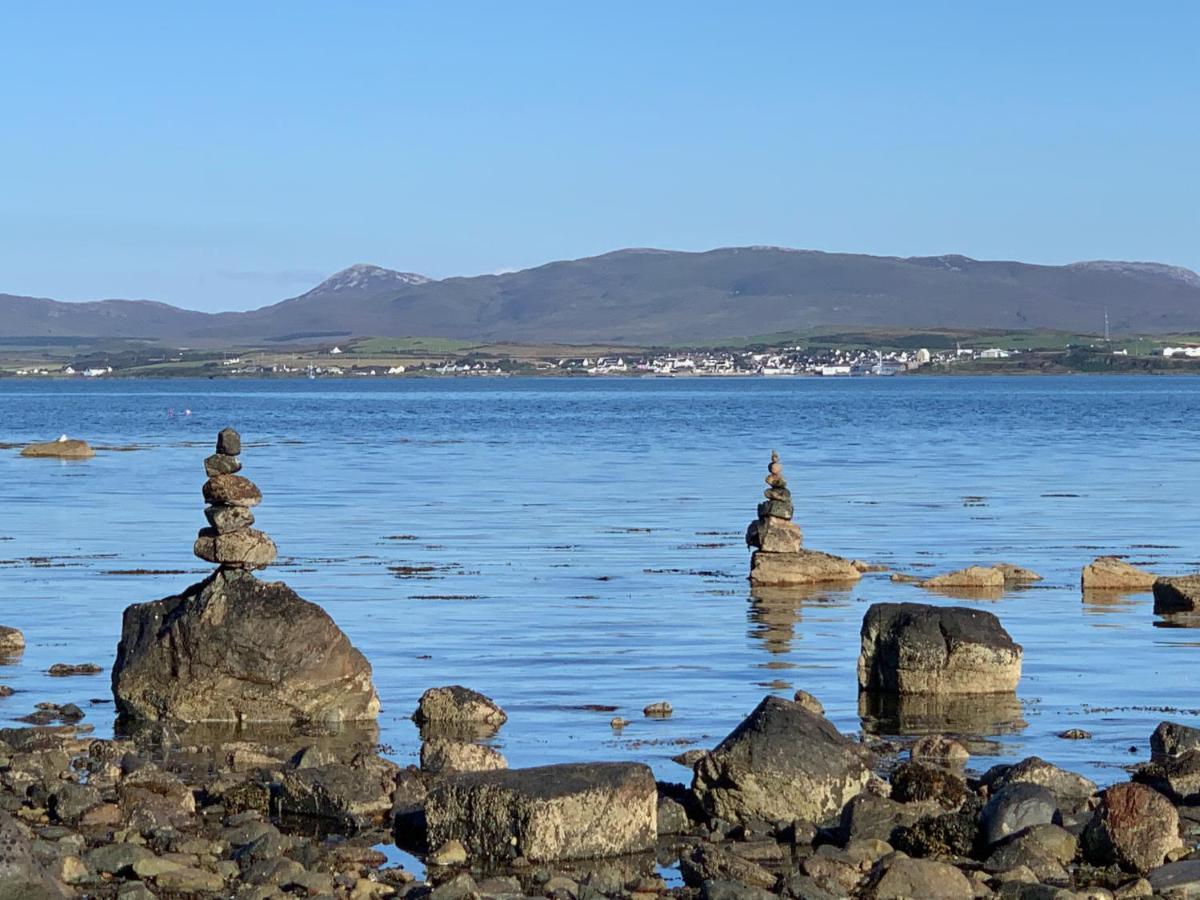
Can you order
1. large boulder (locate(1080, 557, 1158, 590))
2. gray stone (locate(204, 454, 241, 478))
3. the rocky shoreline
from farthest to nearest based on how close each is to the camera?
1. large boulder (locate(1080, 557, 1158, 590))
2. gray stone (locate(204, 454, 241, 478))
3. the rocky shoreline

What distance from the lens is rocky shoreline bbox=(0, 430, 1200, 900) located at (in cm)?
1642

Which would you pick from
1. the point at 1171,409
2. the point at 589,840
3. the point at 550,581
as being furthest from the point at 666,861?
the point at 1171,409

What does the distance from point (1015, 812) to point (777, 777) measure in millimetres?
2188

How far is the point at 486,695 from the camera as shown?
1037 inches

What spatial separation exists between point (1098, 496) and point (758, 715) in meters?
47.9

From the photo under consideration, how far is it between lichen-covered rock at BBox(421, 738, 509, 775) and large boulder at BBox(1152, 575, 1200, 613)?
17751 millimetres

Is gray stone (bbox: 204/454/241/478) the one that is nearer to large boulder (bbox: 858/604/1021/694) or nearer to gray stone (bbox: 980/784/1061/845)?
large boulder (bbox: 858/604/1021/694)

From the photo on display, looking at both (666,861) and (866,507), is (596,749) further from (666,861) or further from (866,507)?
(866,507)

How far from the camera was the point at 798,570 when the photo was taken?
40.3m

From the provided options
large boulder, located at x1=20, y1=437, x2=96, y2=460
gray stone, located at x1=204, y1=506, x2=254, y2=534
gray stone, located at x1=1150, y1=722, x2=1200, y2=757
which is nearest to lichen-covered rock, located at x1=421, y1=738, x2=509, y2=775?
gray stone, located at x1=204, y1=506, x2=254, y2=534

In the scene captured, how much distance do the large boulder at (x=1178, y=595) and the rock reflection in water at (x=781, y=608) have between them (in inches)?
207

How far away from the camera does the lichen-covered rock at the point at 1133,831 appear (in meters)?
17.1

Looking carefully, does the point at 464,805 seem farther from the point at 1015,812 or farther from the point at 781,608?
the point at 781,608

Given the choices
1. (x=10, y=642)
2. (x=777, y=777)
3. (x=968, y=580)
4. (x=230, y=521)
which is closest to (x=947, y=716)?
(x=777, y=777)
